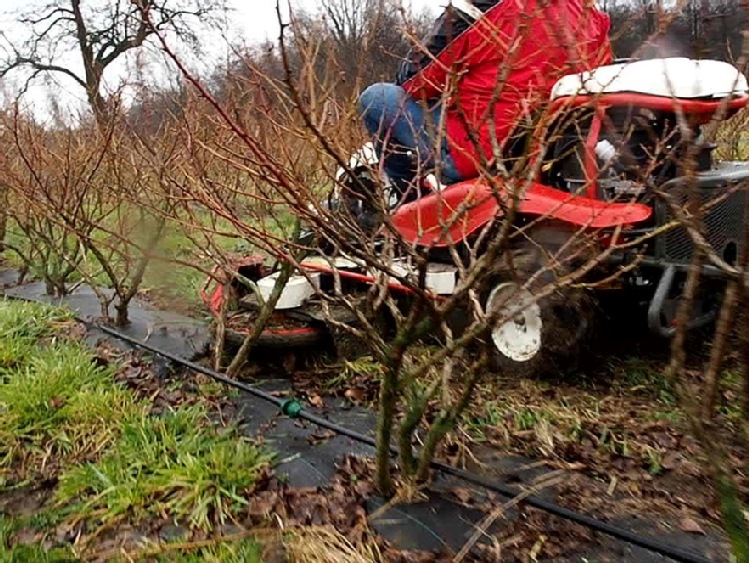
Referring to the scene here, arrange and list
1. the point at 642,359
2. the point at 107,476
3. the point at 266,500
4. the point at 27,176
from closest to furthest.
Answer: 1. the point at 266,500
2. the point at 107,476
3. the point at 642,359
4. the point at 27,176

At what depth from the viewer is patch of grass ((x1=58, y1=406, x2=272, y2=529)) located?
9.67 feet

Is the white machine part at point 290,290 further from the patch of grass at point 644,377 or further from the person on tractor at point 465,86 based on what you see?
the patch of grass at point 644,377

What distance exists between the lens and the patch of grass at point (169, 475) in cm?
295

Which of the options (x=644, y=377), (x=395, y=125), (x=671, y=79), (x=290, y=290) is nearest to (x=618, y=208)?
(x=671, y=79)

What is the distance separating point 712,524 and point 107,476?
2371 millimetres

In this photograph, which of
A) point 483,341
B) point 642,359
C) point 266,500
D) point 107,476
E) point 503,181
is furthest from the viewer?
point 642,359

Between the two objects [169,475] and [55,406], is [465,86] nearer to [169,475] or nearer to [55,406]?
[169,475]

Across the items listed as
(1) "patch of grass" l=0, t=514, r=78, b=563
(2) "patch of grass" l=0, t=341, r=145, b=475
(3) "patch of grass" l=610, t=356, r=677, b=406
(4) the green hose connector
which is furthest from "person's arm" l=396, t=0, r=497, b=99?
(1) "patch of grass" l=0, t=514, r=78, b=563

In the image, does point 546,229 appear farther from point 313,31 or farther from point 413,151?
point 313,31

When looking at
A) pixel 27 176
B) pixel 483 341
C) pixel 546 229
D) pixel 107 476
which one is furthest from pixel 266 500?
pixel 27 176

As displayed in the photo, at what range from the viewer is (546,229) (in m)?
3.67

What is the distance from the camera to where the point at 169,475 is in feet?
10.3

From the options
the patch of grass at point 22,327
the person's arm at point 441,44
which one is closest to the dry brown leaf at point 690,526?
the person's arm at point 441,44

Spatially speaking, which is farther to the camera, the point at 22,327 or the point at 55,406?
the point at 22,327
